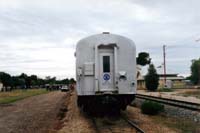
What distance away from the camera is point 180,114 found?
2053 cm

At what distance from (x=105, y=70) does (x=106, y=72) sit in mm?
101

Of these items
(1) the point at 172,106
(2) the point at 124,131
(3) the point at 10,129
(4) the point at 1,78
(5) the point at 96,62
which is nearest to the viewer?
(2) the point at 124,131

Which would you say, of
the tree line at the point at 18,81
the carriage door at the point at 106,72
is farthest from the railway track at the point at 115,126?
the tree line at the point at 18,81

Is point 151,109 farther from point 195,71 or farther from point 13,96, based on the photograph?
point 195,71

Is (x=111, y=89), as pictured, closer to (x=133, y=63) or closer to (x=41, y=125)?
(x=133, y=63)

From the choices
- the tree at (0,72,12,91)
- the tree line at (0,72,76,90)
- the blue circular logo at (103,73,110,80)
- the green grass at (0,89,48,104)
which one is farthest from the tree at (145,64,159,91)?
the tree at (0,72,12,91)

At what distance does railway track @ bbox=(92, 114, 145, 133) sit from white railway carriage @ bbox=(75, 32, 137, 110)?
0.80 metres

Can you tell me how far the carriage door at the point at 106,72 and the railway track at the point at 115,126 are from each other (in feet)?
4.72

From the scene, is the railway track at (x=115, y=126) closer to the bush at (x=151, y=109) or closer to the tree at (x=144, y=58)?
the bush at (x=151, y=109)

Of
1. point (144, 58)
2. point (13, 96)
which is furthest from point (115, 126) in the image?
point (144, 58)

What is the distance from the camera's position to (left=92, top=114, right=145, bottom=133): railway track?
1415 centimetres

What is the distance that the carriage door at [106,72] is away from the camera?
703 inches

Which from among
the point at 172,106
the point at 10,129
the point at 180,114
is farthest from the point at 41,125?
the point at 172,106

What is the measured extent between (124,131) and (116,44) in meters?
5.21
